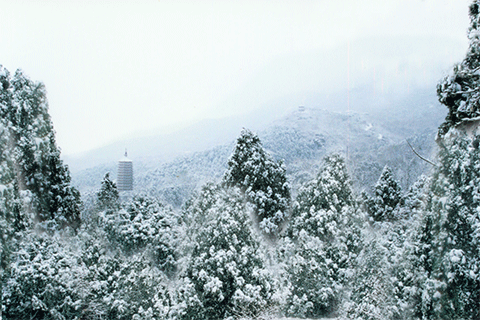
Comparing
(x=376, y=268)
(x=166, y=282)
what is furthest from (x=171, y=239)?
(x=376, y=268)

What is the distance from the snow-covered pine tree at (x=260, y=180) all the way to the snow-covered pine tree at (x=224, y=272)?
71.2 inches

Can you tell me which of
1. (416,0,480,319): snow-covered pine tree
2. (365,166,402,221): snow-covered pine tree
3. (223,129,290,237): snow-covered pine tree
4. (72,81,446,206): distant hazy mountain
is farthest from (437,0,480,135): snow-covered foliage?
(223,129,290,237): snow-covered pine tree

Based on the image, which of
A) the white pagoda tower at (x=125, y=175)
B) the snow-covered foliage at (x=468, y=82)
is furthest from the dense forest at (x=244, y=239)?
the white pagoda tower at (x=125, y=175)

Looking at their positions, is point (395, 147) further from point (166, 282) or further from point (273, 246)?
point (166, 282)

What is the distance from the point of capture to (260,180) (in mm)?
10703

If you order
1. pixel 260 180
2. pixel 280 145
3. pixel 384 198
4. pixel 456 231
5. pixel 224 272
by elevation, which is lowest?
pixel 224 272

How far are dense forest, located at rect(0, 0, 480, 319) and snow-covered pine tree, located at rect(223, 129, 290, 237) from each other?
1.4 inches

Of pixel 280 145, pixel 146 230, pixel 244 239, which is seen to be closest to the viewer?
pixel 244 239

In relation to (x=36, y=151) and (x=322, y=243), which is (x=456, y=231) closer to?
(x=322, y=243)

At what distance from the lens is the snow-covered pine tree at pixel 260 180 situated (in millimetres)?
10352

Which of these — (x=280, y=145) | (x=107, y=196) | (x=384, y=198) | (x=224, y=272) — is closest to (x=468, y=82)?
(x=280, y=145)

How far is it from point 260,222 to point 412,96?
187 inches

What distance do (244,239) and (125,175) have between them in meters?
4.15

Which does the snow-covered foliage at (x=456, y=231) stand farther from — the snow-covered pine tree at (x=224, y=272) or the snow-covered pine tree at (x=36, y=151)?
the snow-covered pine tree at (x=36, y=151)
